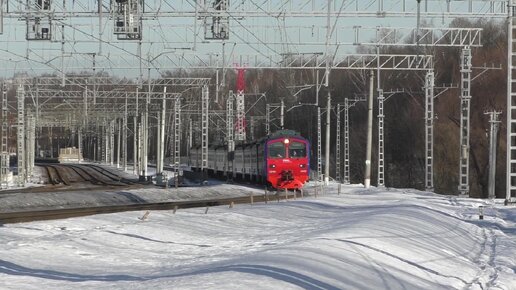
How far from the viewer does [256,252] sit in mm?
17469

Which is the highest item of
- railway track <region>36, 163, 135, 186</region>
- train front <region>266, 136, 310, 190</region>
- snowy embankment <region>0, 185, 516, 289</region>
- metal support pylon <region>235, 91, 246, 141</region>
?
metal support pylon <region>235, 91, 246, 141</region>

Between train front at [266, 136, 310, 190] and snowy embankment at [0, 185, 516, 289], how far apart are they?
21216 mm

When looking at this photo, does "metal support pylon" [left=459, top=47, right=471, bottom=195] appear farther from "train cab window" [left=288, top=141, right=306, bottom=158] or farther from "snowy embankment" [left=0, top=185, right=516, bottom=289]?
"snowy embankment" [left=0, top=185, right=516, bottom=289]

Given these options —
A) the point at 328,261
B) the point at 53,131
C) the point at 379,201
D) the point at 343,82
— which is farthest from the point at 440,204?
the point at 53,131

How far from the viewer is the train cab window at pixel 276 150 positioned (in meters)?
51.1

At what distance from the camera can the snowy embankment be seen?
13734 mm

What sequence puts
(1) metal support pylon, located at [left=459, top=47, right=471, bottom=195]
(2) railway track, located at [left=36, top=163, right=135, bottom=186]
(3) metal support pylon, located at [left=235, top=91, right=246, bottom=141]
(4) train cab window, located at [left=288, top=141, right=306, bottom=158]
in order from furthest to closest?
1. (3) metal support pylon, located at [left=235, top=91, right=246, bottom=141]
2. (2) railway track, located at [left=36, top=163, right=135, bottom=186]
3. (4) train cab window, located at [left=288, top=141, right=306, bottom=158]
4. (1) metal support pylon, located at [left=459, top=47, right=471, bottom=195]

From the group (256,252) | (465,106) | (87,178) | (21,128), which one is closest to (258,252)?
(256,252)

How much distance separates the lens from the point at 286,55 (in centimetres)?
4366

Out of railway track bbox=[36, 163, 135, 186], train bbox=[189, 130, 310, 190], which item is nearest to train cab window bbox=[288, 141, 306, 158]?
train bbox=[189, 130, 310, 190]

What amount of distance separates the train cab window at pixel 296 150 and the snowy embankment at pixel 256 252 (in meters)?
21.8

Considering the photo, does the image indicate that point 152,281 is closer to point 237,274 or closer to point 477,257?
point 237,274

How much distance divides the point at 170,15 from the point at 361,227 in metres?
17.0

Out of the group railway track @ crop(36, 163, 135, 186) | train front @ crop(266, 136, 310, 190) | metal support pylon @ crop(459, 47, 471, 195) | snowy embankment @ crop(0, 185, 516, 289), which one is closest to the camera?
snowy embankment @ crop(0, 185, 516, 289)
